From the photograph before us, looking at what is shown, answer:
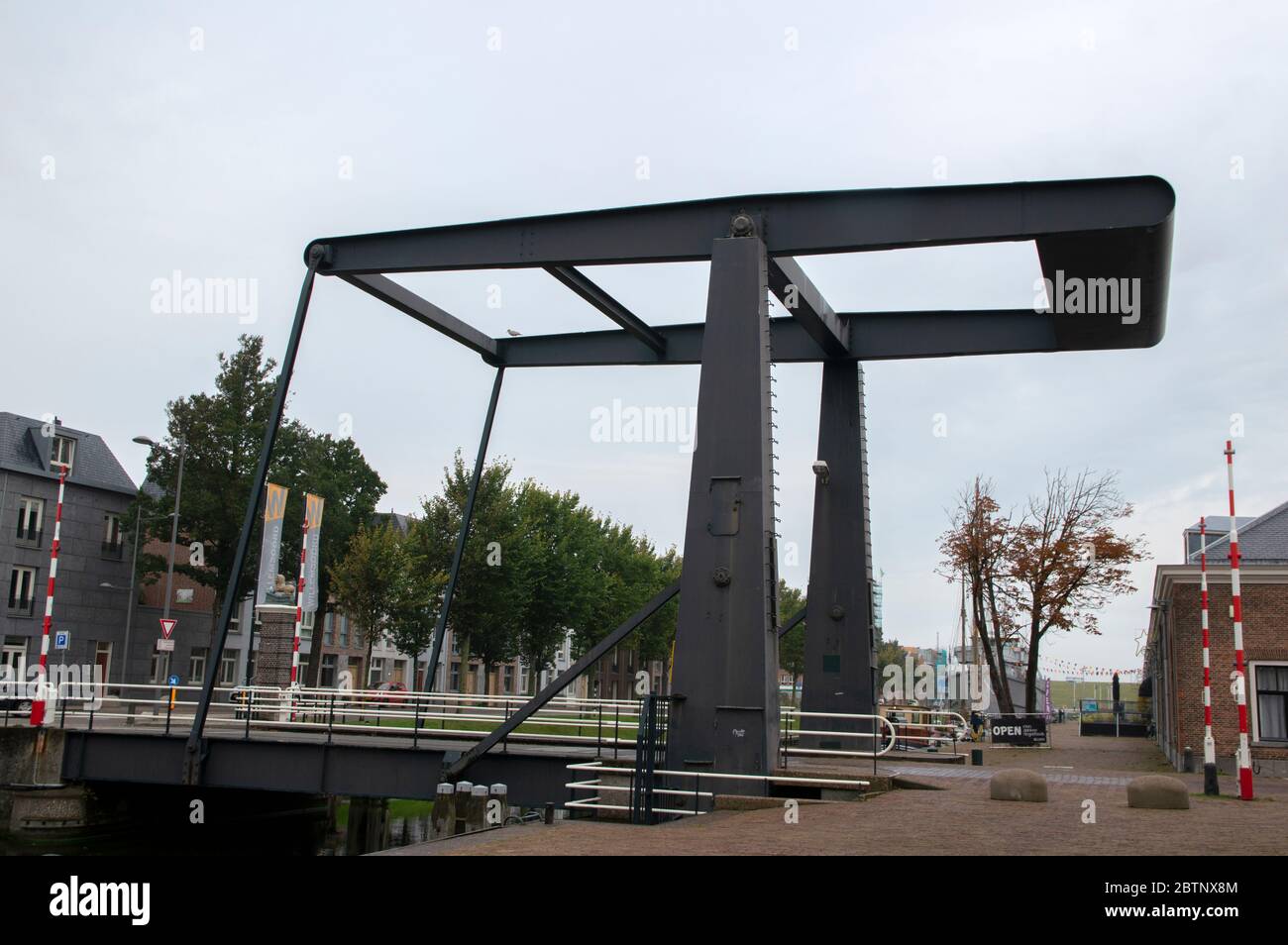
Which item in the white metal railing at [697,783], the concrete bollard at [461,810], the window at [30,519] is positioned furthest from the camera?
the window at [30,519]

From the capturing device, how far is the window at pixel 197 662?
51375 mm

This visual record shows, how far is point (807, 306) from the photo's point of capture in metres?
15.4


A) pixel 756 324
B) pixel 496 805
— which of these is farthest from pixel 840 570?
pixel 496 805

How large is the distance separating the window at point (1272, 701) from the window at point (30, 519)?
42.9 m

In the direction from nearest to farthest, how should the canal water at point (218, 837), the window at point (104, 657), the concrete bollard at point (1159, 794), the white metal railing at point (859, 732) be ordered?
the concrete bollard at point (1159, 794) < the white metal railing at point (859, 732) < the canal water at point (218, 837) < the window at point (104, 657)

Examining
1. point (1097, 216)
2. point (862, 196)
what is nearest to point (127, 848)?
point (862, 196)

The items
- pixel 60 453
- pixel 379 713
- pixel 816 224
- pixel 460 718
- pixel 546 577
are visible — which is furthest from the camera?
pixel 60 453

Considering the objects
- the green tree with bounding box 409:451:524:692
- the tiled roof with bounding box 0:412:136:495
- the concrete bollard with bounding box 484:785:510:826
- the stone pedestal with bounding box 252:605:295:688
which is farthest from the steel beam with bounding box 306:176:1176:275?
the tiled roof with bounding box 0:412:136:495

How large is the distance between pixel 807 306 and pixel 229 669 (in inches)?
1882

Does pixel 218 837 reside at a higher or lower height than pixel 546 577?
lower

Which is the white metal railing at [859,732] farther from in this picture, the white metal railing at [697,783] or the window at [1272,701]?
the window at [1272,701]

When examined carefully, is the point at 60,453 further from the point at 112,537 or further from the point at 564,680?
the point at 564,680

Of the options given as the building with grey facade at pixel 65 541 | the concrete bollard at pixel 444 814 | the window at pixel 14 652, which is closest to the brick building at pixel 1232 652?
the concrete bollard at pixel 444 814

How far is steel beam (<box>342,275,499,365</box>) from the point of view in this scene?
1672cm
